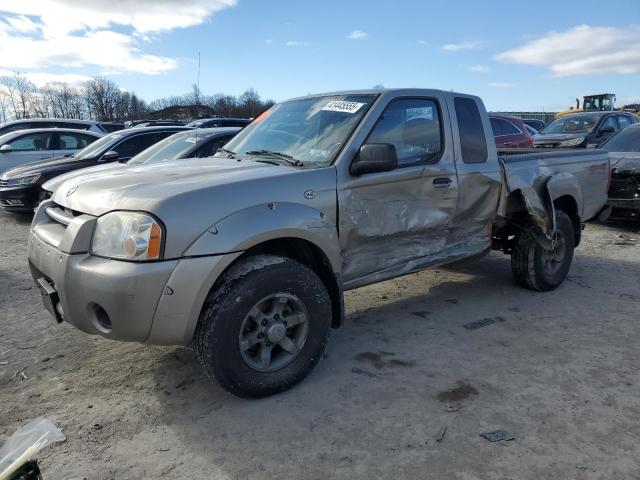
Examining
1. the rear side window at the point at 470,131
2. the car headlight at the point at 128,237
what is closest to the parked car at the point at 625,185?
the rear side window at the point at 470,131

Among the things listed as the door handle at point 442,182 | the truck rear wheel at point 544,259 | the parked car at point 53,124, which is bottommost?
the truck rear wheel at point 544,259

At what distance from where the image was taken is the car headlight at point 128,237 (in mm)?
2584

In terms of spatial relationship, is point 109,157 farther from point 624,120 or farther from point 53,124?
point 624,120

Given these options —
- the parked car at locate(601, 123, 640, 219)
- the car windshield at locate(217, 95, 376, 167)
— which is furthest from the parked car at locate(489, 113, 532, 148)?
the car windshield at locate(217, 95, 376, 167)

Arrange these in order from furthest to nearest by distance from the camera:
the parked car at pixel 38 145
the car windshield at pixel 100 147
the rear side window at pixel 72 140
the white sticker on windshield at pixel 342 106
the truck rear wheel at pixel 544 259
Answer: the rear side window at pixel 72 140
the parked car at pixel 38 145
the car windshield at pixel 100 147
the truck rear wheel at pixel 544 259
the white sticker on windshield at pixel 342 106

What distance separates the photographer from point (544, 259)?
5.00m

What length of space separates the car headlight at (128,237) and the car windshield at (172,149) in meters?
4.56

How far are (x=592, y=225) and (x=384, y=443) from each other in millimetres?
7769

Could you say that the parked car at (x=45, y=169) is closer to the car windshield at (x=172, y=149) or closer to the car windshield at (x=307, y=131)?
the car windshield at (x=172, y=149)

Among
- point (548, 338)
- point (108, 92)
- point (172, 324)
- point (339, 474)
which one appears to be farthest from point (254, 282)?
point (108, 92)

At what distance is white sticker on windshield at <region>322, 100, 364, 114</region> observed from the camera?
3714 mm

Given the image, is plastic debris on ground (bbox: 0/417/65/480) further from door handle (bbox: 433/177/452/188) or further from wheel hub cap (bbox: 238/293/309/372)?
door handle (bbox: 433/177/452/188)

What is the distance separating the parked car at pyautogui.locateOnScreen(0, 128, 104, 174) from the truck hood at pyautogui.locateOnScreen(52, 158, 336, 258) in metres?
8.60

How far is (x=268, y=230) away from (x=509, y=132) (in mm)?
10727
